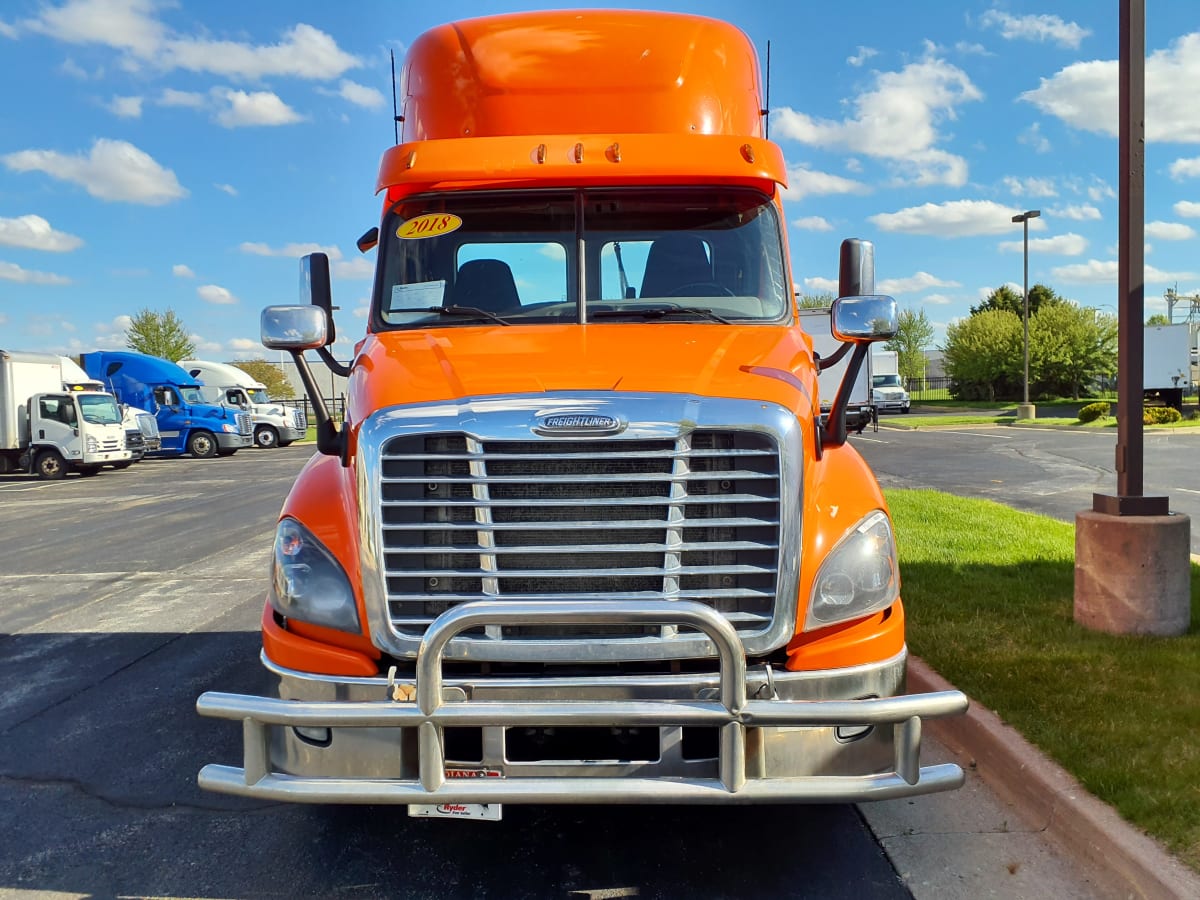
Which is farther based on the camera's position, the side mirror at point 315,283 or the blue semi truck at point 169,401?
→ the blue semi truck at point 169,401

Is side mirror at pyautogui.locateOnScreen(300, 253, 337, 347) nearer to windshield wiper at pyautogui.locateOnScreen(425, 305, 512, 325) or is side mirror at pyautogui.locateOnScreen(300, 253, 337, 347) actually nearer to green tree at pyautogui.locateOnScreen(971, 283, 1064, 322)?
windshield wiper at pyautogui.locateOnScreen(425, 305, 512, 325)

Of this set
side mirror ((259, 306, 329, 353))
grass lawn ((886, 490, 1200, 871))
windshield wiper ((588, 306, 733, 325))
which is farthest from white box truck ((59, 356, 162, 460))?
windshield wiper ((588, 306, 733, 325))

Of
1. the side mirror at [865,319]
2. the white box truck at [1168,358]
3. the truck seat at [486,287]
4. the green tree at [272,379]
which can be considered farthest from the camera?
the green tree at [272,379]

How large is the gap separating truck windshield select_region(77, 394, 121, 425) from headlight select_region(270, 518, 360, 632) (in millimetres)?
24302

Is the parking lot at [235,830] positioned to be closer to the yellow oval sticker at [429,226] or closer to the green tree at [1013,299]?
the yellow oval sticker at [429,226]

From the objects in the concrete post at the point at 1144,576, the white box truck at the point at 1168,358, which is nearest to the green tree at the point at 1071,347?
the white box truck at the point at 1168,358

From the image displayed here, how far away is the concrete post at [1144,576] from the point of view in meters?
5.40

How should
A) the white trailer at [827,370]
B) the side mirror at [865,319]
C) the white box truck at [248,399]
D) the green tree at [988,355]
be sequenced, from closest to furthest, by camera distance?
the side mirror at [865,319]
the white trailer at [827,370]
the white box truck at [248,399]
the green tree at [988,355]

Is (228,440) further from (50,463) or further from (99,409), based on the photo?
(50,463)

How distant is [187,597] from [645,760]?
6.69 meters

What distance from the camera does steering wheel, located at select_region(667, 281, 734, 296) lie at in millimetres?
4348

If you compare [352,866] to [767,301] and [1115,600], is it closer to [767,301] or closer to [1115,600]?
[767,301]

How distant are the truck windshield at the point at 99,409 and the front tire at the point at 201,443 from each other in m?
5.74

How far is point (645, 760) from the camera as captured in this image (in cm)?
289
